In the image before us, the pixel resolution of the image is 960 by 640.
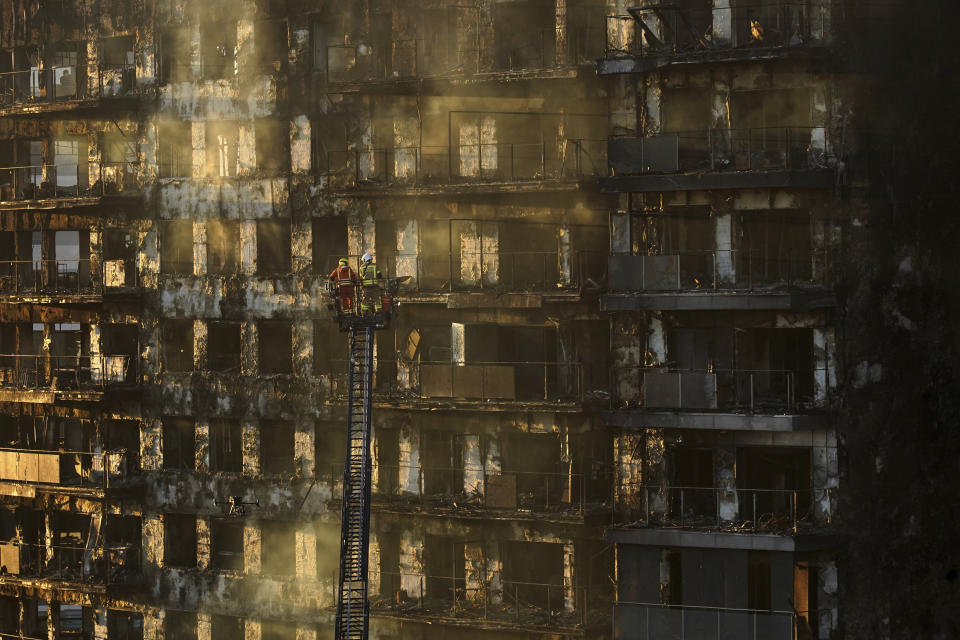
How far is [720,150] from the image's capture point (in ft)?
148

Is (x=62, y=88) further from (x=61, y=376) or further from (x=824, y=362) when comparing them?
(x=824, y=362)

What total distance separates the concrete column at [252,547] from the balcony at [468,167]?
12024mm

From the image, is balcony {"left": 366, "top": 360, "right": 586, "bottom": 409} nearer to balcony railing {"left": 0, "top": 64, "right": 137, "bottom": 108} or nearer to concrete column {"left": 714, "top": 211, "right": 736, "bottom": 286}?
concrete column {"left": 714, "top": 211, "right": 736, "bottom": 286}

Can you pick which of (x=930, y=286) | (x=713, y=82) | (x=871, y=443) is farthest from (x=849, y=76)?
(x=871, y=443)

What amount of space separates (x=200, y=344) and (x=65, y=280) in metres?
6.56

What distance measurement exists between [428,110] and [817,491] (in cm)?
1735

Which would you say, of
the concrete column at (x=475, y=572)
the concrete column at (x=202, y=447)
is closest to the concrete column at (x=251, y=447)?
the concrete column at (x=202, y=447)

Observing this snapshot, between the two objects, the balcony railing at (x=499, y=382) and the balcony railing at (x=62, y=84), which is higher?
the balcony railing at (x=62, y=84)

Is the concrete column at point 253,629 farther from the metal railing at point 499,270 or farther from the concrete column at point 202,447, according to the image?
the metal railing at point 499,270

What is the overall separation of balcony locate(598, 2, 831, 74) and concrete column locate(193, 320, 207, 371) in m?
17.1

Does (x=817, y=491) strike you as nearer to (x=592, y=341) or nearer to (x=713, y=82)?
(x=592, y=341)

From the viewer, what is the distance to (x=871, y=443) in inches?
1757

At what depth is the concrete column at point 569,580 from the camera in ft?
156

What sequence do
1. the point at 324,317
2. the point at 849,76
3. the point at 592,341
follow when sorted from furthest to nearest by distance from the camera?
1. the point at 324,317
2. the point at 592,341
3. the point at 849,76
